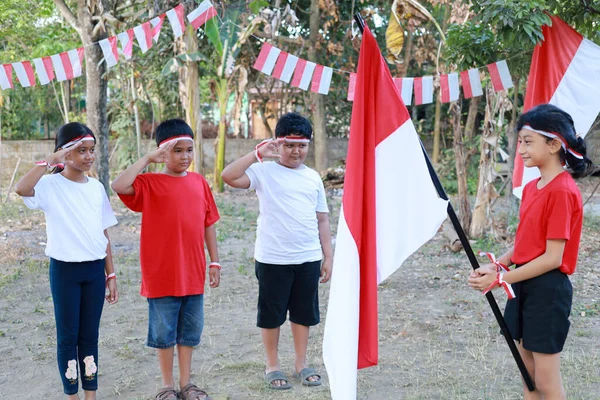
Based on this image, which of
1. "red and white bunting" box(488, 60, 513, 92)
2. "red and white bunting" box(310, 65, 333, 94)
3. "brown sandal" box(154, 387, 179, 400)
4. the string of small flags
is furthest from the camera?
the string of small flags

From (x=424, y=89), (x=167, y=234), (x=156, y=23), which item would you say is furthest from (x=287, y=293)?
(x=156, y=23)

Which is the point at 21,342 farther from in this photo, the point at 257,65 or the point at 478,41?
the point at 478,41

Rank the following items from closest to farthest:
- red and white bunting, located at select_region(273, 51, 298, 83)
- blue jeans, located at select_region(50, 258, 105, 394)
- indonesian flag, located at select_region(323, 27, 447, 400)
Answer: indonesian flag, located at select_region(323, 27, 447, 400) → blue jeans, located at select_region(50, 258, 105, 394) → red and white bunting, located at select_region(273, 51, 298, 83)

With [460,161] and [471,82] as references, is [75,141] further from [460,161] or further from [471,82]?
[460,161]

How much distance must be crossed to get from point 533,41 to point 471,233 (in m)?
4.25

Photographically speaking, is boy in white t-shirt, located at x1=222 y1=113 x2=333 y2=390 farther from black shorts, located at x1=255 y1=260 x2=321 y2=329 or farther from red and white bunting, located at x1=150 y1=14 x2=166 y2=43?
red and white bunting, located at x1=150 y1=14 x2=166 y2=43

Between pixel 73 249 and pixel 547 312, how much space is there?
7.31 feet

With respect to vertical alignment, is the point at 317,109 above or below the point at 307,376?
above

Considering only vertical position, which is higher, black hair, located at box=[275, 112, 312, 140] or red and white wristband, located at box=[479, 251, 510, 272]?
black hair, located at box=[275, 112, 312, 140]

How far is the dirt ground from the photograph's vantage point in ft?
12.2

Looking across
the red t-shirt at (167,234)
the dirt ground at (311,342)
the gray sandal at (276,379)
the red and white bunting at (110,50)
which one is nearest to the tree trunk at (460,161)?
the dirt ground at (311,342)

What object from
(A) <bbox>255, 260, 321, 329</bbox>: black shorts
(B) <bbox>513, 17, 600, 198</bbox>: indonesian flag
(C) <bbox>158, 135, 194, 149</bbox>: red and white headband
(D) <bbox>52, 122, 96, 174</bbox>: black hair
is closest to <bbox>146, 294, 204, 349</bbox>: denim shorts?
(A) <bbox>255, 260, 321, 329</bbox>: black shorts

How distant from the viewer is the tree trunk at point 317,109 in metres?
13.6

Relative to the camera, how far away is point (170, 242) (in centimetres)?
335
